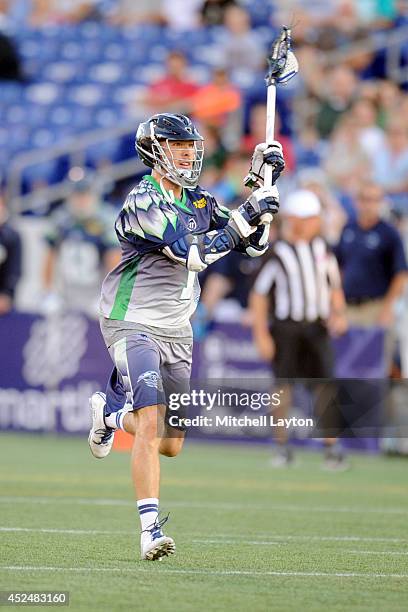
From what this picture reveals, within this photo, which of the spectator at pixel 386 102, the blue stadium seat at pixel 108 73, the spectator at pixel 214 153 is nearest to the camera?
the spectator at pixel 214 153

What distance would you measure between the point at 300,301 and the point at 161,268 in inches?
A: 227

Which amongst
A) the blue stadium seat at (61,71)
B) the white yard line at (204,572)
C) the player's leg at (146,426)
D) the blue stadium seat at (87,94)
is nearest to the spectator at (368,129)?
the blue stadium seat at (87,94)

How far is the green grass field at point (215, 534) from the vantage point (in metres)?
5.93

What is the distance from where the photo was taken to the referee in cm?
1300

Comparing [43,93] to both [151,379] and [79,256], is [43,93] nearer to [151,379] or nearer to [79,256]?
[79,256]

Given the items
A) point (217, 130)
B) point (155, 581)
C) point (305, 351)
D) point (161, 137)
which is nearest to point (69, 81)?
point (217, 130)

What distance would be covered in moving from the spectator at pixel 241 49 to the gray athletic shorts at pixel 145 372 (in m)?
12.6

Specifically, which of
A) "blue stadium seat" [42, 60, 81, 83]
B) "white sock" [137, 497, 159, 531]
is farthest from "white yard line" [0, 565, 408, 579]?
"blue stadium seat" [42, 60, 81, 83]

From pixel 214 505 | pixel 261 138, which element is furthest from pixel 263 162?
pixel 261 138

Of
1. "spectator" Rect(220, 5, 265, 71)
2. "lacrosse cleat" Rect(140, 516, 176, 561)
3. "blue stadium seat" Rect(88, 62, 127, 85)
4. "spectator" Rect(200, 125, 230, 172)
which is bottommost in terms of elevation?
"lacrosse cleat" Rect(140, 516, 176, 561)

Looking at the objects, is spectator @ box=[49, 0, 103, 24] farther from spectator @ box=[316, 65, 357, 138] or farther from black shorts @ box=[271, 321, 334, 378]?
black shorts @ box=[271, 321, 334, 378]

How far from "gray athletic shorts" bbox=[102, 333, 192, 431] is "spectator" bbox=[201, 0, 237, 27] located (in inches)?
590

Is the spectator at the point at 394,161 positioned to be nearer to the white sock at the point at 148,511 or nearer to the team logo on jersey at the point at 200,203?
the team logo on jersey at the point at 200,203

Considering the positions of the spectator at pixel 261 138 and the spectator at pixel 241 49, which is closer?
the spectator at pixel 261 138
